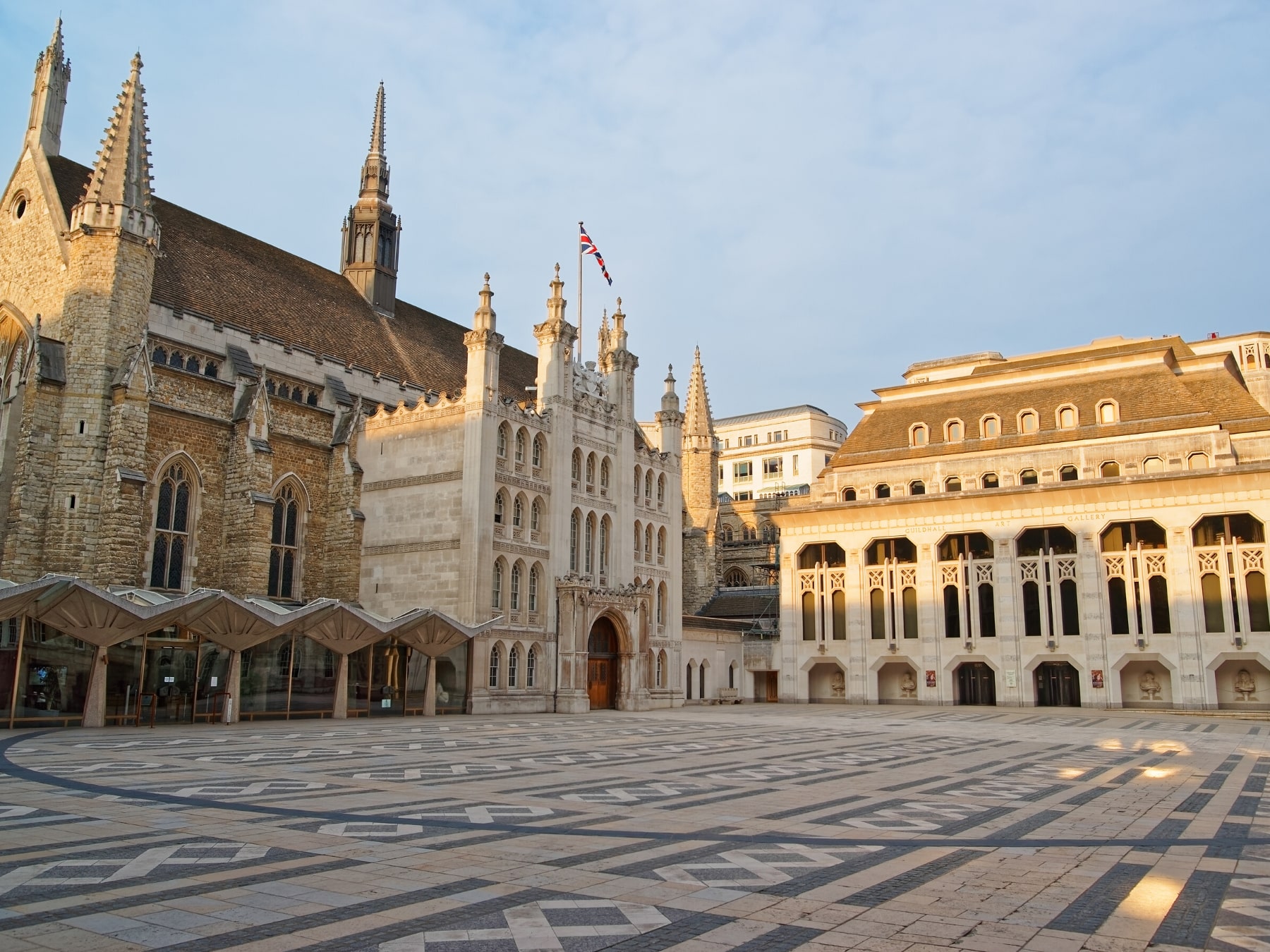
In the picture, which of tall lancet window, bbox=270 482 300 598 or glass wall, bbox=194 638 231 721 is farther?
tall lancet window, bbox=270 482 300 598

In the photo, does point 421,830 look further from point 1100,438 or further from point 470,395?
point 1100,438

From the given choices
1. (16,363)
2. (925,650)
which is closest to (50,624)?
(16,363)

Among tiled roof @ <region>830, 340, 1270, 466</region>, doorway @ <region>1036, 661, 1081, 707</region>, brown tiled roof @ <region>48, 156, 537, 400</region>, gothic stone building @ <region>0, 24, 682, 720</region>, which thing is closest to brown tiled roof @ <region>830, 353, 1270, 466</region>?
tiled roof @ <region>830, 340, 1270, 466</region>

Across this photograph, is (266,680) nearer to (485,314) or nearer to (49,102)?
(485,314)

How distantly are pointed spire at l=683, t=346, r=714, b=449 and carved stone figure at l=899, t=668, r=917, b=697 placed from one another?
78.5ft

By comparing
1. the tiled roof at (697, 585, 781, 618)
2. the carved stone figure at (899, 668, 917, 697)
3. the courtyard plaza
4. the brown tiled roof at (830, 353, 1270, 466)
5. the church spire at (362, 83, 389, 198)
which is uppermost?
the church spire at (362, 83, 389, 198)

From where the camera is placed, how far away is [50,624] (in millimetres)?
26484

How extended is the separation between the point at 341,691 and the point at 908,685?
1257 inches

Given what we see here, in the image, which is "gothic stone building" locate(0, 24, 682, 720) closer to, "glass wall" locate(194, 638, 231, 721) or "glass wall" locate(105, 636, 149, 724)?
"glass wall" locate(105, 636, 149, 724)

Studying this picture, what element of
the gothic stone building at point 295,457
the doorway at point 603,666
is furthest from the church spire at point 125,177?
the doorway at point 603,666

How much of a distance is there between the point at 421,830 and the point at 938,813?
6.71 meters

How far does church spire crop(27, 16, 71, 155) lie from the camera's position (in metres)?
41.8

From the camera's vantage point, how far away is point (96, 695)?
89.2 feet

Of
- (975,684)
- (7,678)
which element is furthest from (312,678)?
(975,684)
